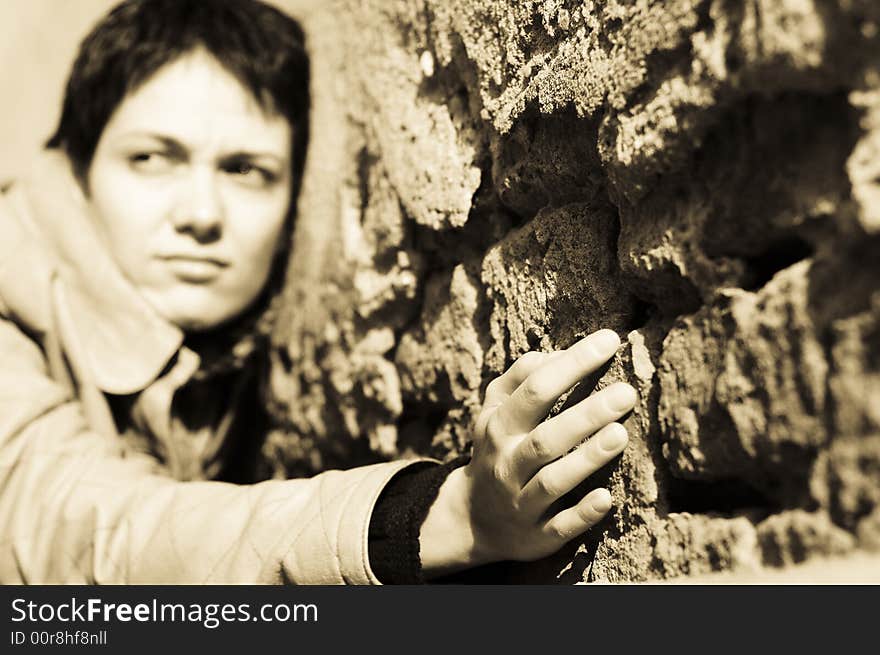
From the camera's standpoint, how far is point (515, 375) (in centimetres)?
88

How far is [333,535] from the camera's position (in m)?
0.97

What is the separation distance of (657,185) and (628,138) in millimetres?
48

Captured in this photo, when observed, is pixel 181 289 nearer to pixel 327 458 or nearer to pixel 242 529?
pixel 327 458

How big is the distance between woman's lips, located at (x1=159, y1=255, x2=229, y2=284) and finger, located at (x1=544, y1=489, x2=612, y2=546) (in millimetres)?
842

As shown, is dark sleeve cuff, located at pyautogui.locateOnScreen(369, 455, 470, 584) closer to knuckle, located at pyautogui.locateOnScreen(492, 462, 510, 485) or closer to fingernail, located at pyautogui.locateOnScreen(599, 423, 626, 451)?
knuckle, located at pyautogui.locateOnScreen(492, 462, 510, 485)

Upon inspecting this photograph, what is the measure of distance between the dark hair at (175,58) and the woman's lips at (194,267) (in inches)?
7.7

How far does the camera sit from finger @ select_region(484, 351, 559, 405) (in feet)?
2.82

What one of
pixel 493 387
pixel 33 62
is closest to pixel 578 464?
pixel 493 387

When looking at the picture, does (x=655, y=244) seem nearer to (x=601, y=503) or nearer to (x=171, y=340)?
(x=601, y=503)

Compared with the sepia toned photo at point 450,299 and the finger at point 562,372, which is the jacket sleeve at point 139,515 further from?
the finger at point 562,372

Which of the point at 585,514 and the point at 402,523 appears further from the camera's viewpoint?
the point at 402,523

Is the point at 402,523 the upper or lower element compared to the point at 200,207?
lower

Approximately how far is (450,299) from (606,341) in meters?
0.37

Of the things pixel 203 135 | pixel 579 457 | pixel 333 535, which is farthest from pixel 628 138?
pixel 203 135
